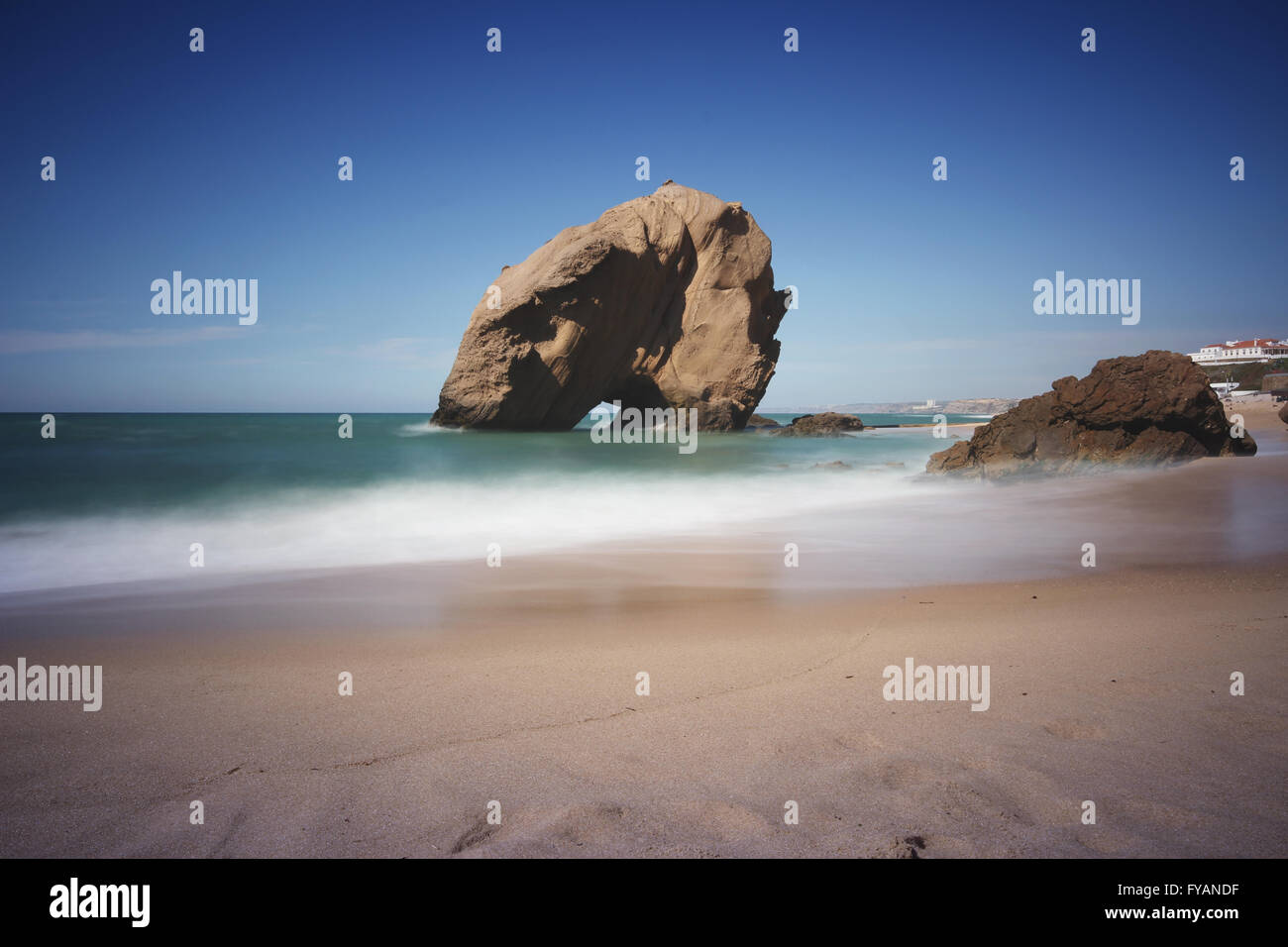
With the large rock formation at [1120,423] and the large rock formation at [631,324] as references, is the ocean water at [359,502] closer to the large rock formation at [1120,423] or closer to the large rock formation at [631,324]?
the large rock formation at [1120,423]

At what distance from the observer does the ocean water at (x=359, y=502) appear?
8.47 metres

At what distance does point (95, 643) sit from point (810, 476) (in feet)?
52.7

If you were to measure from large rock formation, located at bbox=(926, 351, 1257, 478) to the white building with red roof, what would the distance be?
81216 millimetres

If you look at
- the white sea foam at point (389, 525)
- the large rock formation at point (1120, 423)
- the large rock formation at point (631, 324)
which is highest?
the large rock formation at point (631, 324)

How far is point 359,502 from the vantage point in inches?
523

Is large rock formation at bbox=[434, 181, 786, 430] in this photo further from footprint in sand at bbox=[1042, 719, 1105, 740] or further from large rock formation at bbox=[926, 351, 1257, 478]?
footprint in sand at bbox=[1042, 719, 1105, 740]

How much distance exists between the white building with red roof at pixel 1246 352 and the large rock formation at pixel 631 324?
218ft

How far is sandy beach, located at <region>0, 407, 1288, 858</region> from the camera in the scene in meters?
2.25

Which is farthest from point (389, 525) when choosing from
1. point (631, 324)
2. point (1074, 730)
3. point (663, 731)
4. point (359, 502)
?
point (631, 324)

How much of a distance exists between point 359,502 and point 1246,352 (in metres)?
105

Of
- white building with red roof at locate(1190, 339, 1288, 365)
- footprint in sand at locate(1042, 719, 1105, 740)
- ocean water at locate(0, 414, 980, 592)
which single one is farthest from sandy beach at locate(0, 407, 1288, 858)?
white building with red roof at locate(1190, 339, 1288, 365)

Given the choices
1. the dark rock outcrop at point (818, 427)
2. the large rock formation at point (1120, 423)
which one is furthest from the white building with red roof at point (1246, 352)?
the large rock formation at point (1120, 423)

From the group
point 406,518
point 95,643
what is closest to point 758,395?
point 406,518
